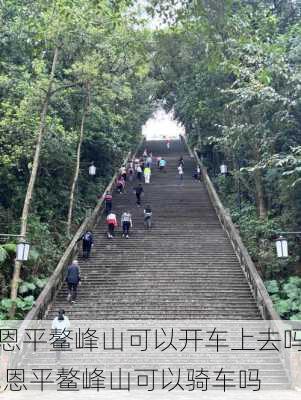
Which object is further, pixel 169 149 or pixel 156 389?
pixel 169 149

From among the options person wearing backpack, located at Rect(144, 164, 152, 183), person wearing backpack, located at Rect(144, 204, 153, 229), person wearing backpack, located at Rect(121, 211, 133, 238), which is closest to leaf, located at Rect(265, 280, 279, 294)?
person wearing backpack, located at Rect(121, 211, 133, 238)

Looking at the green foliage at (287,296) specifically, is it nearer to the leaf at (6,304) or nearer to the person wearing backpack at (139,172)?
the leaf at (6,304)

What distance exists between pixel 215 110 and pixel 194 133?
35.4 feet

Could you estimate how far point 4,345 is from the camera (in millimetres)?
12125

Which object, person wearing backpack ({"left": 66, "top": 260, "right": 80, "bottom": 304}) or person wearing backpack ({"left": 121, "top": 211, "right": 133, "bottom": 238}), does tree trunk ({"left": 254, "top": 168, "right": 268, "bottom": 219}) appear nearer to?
person wearing backpack ({"left": 121, "top": 211, "right": 133, "bottom": 238})

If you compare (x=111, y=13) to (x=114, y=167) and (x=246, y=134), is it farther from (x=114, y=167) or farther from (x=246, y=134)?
(x=114, y=167)

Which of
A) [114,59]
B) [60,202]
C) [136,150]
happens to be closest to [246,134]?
[114,59]

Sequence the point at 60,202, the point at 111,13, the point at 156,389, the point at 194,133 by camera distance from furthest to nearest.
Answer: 1. the point at 194,133
2. the point at 60,202
3. the point at 156,389
4. the point at 111,13

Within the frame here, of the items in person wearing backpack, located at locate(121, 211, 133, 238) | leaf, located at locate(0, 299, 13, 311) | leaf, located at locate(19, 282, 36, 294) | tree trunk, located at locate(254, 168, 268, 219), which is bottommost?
leaf, located at locate(0, 299, 13, 311)

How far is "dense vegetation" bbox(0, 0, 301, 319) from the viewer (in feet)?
53.4

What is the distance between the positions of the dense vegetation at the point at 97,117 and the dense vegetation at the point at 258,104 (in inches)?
2.7

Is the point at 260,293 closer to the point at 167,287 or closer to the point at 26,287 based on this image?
the point at 167,287

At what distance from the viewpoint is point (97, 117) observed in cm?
2495

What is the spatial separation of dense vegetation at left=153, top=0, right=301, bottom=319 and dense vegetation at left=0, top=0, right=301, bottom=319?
67 mm
